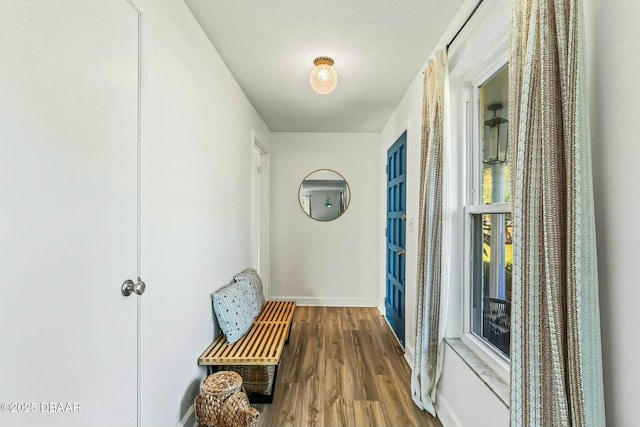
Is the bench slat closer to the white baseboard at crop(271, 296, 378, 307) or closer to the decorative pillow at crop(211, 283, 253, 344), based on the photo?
the decorative pillow at crop(211, 283, 253, 344)

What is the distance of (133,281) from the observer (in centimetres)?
123

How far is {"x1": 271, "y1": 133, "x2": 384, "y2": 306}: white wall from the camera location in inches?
165

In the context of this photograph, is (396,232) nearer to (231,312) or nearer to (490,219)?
(490,219)

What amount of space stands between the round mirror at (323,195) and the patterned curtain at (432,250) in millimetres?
2233

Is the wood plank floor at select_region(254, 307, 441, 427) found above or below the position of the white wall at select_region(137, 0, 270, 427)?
below

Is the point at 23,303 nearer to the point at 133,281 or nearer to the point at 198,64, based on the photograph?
the point at 133,281

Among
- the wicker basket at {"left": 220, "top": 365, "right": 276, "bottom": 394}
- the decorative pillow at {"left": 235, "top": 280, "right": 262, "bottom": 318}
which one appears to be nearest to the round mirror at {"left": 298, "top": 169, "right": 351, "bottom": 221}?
the decorative pillow at {"left": 235, "top": 280, "right": 262, "bottom": 318}

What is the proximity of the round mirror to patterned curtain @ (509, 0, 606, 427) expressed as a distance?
3209 mm

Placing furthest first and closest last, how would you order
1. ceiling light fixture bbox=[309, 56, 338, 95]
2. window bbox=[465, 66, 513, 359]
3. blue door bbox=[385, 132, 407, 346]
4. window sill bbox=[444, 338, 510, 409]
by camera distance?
blue door bbox=[385, 132, 407, 346] < ceiling light fixture bbox=[309, 56, 338, 95] < window bbox=[465, 66, 513, 359] < window sill bbox=[444, 338, 510, 409]

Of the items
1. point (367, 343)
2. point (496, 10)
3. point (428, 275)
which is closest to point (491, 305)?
point (428, 275)

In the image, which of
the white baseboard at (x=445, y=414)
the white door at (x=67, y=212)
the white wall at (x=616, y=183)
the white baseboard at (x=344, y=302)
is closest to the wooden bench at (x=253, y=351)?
the white door at (x=67, y=212)

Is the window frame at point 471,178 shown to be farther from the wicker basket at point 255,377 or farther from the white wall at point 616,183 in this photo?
the wicker basket at point 255,377

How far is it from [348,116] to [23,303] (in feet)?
10.6

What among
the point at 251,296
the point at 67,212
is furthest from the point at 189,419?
the point at 67,212
